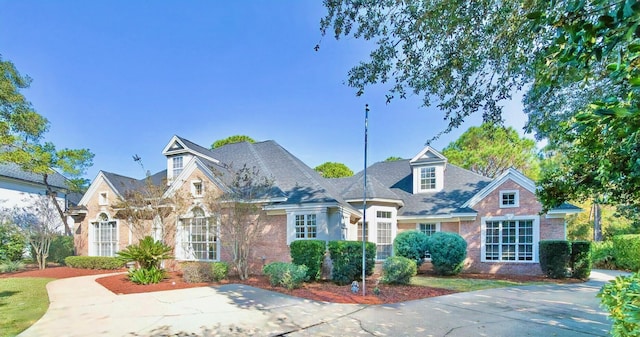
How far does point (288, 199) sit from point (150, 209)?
6.20 metres

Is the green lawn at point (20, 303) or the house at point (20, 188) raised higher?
the house at point (20, 188)

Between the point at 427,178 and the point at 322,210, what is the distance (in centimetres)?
871

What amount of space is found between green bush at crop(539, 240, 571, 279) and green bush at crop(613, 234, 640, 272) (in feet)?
23.1

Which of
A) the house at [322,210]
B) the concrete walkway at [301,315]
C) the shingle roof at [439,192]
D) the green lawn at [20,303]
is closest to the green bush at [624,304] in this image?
the concrete walkway at [301,315]

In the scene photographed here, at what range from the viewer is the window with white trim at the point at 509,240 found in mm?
15969

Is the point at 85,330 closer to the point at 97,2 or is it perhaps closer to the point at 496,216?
the point at 97,2

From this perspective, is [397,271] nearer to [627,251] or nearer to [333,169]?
[627,251]

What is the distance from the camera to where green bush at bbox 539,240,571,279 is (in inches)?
553

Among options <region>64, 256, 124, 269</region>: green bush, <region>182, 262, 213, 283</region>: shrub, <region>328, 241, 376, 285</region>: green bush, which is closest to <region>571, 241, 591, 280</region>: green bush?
<region>328, 241, 376, 285</region>: green bush

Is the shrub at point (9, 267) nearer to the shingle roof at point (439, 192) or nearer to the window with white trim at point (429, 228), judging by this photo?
the shingle roof at point (439, 192)

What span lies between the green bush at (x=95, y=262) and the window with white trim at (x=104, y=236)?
1.58 metres

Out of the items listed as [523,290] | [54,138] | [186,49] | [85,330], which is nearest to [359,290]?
[523,290]

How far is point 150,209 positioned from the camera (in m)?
14.8

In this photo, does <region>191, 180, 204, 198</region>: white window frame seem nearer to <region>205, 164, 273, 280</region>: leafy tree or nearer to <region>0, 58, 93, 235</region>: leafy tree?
<region>205, 164, 273, 280</region>: leafy tree
